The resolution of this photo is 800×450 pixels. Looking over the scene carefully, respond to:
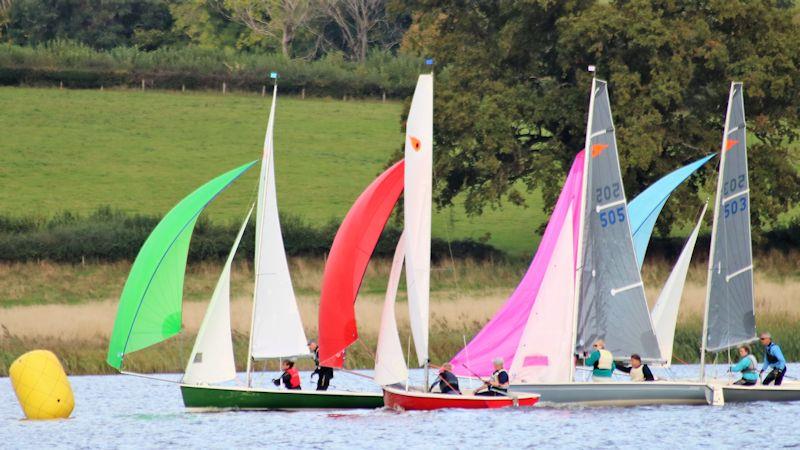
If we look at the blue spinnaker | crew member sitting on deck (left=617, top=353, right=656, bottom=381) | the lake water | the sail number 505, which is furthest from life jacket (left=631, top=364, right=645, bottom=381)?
the blue spinnaker

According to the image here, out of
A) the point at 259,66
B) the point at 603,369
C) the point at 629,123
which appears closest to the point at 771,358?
the point at 603,369

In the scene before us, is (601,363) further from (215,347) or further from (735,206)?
(215,347)

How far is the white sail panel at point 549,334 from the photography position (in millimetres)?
31375

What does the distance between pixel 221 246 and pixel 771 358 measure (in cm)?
2996

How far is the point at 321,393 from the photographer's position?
99.7 feet

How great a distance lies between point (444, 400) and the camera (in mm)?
29500

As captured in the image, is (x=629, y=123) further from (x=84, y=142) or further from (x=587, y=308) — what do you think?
(x=84, y=142)

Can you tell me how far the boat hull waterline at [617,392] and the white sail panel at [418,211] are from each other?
2864mm

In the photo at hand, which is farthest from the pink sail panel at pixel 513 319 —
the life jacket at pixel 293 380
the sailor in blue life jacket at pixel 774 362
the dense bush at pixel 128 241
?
the dense bush at pixel 128 241

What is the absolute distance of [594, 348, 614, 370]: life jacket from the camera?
Result: 103 feet

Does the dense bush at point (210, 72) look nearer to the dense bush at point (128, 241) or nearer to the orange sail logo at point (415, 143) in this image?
the dense bush at point (128, 241)

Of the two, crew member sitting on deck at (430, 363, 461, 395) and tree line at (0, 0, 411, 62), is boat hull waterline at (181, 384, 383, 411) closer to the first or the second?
crew member sitting on deck at (430, 363, 461, 395)

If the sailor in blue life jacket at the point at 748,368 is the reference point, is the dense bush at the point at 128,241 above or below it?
above

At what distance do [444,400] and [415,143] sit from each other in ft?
15.1
